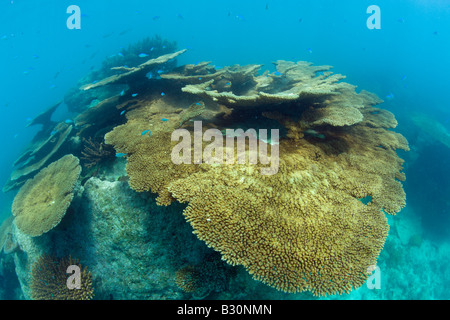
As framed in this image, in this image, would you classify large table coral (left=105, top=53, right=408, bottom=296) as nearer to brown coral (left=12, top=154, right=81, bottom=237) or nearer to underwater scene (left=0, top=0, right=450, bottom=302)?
underwater scene (left=0, top=0, right=450, bottom=302)

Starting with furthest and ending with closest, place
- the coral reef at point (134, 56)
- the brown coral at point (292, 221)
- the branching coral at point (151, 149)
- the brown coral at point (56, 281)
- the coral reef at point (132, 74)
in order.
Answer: the coral reef at point (134, 56) → the coral reef at point (132, 74) → the brown coral at point (56, 281) → the branching coral at point (151, 149) → the brown coral at point (292, 221)

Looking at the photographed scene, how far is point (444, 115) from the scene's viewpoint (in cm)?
2220

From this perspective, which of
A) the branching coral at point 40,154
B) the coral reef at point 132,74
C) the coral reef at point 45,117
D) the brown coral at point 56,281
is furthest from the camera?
the coral reef at point 45,117

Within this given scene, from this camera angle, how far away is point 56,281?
3689mm

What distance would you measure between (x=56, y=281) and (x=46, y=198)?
5.21 ft

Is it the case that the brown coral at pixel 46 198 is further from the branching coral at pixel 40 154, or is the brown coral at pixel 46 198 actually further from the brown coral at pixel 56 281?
the branching coral at pixel 40 154

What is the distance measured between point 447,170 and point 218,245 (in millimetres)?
15107

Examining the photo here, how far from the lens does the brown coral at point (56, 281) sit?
11.7 feet

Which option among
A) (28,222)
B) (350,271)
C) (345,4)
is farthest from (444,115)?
(345,4)

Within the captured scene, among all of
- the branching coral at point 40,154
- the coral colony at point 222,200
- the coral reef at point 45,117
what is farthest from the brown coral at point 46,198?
the coral reef at point 45,117

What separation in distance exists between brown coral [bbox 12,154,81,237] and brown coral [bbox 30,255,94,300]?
0.70 m

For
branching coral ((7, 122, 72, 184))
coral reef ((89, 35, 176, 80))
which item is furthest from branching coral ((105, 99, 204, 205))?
coral reef ((89, 35, 176, 80))

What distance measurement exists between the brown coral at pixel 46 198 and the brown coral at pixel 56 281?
2.30 feet

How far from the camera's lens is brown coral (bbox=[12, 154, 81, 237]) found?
3.65 metres
